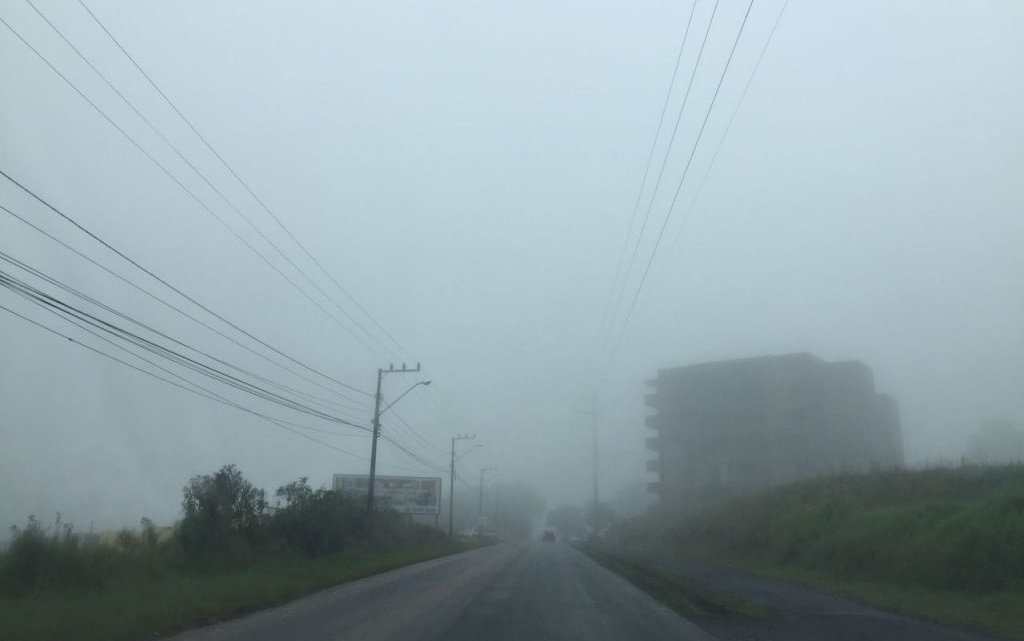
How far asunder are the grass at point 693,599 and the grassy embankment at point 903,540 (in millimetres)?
3099

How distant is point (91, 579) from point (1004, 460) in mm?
33676

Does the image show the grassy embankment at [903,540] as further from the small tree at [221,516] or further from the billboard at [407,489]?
the billboard at [407,489]

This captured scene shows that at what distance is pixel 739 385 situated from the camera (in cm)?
8656

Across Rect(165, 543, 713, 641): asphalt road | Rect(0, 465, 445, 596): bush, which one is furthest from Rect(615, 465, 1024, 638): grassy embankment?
Rect(0, 465, 445, 596): bush

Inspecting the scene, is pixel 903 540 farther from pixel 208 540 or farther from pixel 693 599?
pixel 208 540

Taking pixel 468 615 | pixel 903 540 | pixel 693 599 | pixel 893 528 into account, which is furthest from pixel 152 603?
pixel 893 528

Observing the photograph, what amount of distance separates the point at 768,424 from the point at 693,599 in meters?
61.3

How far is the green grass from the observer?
51.6 feet

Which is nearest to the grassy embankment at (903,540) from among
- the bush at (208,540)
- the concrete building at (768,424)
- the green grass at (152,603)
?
the green grass at (152,603)

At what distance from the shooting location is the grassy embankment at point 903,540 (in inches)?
861

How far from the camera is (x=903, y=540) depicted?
28156mm

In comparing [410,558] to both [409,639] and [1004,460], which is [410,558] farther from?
[409,639]

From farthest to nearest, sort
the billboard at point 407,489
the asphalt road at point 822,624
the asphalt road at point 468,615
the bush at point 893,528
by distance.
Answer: the billboard at point 407,489 → the bush at point 893,528 → the asphalt road at point 468,615 → the asphalt road at point 822,624

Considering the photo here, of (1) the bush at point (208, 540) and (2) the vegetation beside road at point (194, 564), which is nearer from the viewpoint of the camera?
(2) the vegetation beside road at point (194, 564)
